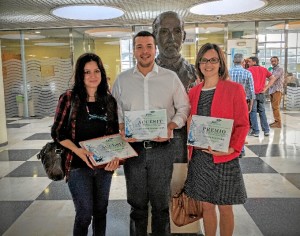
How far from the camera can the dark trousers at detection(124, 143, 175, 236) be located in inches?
82.0

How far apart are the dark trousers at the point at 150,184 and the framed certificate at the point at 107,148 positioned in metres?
0.12

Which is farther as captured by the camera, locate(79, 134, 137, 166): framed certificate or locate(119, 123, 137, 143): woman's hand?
locate(119, 123, 137, 143): woman's hand

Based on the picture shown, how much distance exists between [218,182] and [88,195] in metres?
0.85

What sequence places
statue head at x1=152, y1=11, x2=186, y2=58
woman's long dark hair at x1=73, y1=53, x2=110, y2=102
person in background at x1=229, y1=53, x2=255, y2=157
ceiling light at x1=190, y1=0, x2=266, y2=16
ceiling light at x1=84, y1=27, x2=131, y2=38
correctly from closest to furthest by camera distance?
1. woman's long dark hair at x1=73, y1=53, x2=110, y2=102
2. statue head at x1=152, y1=11, x2=186, y2=58
3. person in background at x1=229, y1=53, x2=255, y2=157
4. ceiling light at x1=190, y1=0, x2=266, y2=16
5. ceiling light at x1=84, y1=27, x2=131, y2=38

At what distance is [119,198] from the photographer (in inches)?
141

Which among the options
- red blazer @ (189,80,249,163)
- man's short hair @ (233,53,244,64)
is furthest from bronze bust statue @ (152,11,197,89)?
man's short hair @ (233,53,244,64)

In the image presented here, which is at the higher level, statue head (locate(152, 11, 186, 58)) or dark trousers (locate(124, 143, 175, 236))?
statue head (locate(152, 11, 186, 58))

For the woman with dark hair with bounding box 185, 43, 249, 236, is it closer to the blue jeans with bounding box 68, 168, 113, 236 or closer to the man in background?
the blue jeans with bounding box 68, 168, 113, 236

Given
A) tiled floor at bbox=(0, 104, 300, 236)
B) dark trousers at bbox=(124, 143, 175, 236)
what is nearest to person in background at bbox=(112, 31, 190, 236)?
dark trousers at bbox=(124, 143, 175, 236)

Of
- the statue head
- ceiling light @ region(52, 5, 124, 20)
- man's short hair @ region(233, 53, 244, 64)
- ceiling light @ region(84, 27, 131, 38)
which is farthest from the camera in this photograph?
ceiling light @ region(84, 27, 131, 38)

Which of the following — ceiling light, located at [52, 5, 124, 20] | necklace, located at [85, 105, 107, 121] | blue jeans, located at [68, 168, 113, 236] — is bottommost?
blue jeans, located at [68, 168, 113, 236]

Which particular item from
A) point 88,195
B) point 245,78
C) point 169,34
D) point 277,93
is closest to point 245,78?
point 245,78

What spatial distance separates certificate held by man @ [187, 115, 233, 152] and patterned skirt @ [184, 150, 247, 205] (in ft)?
0.46

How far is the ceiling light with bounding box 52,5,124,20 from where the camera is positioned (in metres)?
7.81
